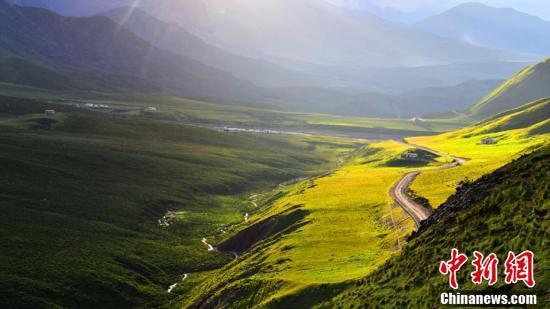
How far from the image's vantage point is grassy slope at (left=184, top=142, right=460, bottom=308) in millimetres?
64812

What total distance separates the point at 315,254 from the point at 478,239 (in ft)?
131

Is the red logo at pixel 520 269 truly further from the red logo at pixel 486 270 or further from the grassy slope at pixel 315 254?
the grassy slope at pixel 315 254

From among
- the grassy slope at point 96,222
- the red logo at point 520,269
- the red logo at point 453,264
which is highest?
the red logo at point 520,269

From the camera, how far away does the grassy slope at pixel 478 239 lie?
126 feet

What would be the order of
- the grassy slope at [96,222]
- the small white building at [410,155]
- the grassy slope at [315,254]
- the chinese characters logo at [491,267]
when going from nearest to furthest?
the chinese characters logo at [491,267], the grassy slope at [315,254], the grassy slope at [96,222], the small white building at [410,155]

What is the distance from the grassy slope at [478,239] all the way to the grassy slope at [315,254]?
953 cm

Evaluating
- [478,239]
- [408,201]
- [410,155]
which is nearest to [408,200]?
[408,201]

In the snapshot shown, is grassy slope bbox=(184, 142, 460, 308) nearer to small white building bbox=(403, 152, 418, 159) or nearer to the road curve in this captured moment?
the road curve

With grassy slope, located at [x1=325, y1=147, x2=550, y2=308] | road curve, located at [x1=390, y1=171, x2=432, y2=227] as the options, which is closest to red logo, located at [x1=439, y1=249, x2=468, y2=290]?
grassy slope, located at [x1=325, y1=147, x2=550, y2=308]

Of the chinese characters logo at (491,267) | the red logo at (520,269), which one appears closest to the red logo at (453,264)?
the chinese characters logo at (491,267)

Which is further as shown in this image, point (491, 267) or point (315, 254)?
point (315, 254)

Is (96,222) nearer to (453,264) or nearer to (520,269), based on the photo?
(453,264)

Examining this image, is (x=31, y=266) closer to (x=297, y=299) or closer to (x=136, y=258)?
(x=136, y=258)

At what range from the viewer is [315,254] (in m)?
80.6
